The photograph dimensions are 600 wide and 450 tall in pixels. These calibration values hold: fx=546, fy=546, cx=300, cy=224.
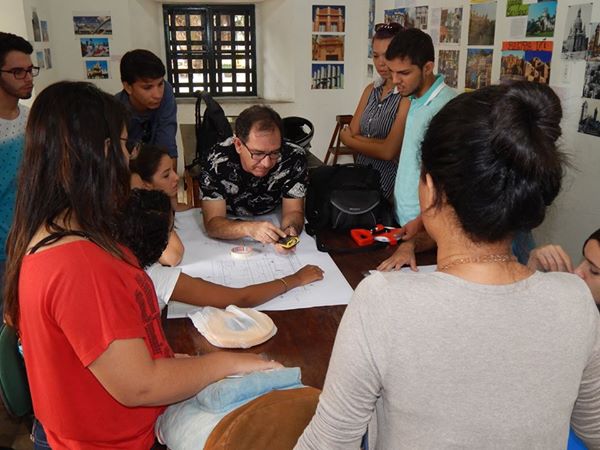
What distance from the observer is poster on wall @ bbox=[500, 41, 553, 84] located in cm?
231

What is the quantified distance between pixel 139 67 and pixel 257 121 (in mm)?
785

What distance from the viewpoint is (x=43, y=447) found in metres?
1.09

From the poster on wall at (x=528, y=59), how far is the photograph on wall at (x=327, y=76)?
7.87ft

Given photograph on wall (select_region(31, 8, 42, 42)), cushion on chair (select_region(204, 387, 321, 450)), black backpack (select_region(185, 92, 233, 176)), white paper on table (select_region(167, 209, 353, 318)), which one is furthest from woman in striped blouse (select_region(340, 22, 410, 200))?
photograph on wall (select_region(31, 8, 42, 42))

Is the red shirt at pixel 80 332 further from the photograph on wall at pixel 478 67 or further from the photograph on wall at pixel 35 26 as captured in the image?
the photograph on wall at pixel 35 26

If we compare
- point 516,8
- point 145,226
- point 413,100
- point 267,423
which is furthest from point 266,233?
point 516,8

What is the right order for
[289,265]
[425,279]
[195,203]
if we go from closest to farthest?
[425,279] < [289,265] < [195,203]

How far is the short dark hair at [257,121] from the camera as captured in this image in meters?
2.10

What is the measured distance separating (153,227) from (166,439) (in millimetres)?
530

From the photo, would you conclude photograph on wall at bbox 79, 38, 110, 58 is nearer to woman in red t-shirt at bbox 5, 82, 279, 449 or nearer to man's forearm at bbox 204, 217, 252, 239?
man's forearm at bbox 204, 217, 252, 239

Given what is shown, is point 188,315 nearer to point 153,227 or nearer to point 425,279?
point 153,227

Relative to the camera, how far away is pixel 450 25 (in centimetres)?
313

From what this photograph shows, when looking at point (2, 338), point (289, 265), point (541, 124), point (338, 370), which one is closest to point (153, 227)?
point (2, 338)

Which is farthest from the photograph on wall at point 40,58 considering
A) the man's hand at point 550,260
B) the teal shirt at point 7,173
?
the man's hand at point 550,260
